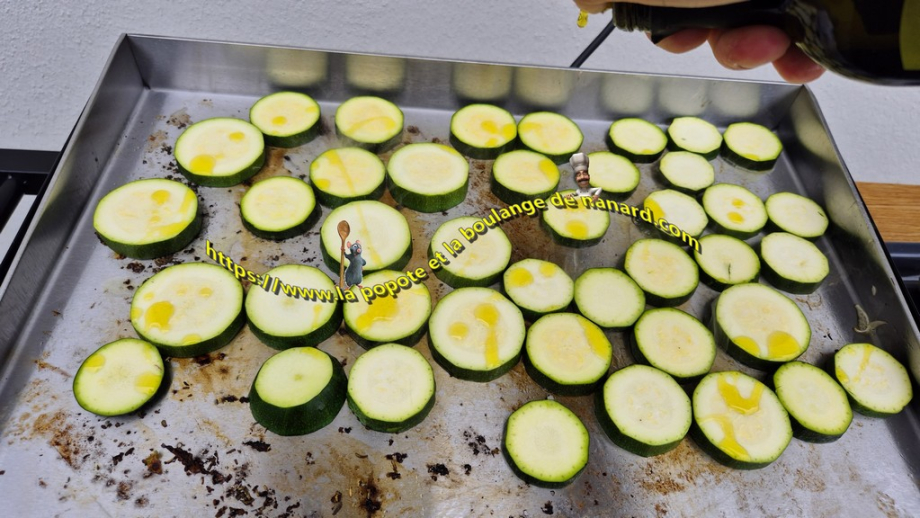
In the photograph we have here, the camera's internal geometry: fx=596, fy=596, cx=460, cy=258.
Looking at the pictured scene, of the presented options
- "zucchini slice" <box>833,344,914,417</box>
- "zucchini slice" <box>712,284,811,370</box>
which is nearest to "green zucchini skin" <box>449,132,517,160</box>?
"zucchini slice" <box>712,284,811,370</box>

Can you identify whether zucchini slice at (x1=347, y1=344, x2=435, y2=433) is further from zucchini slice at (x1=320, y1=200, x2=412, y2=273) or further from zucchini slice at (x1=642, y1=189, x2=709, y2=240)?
zucchini slice at (x1=642, y1=189, x2=709, y2=240)

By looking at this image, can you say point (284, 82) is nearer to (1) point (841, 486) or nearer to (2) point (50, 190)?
(2) point (50, 190)

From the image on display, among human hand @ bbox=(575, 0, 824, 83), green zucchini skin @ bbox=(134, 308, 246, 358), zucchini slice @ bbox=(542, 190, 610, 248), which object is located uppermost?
human hand @ bbox=(575, 0, 824, 83)

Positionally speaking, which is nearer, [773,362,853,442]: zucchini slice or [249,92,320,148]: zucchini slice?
[773,362,853,442]: zucchini slice

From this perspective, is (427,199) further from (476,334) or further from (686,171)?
(686,171)

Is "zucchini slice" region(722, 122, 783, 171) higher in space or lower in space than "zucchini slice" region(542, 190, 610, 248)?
lower

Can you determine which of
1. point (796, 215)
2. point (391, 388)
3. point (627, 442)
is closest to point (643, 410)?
point (627, 442)
